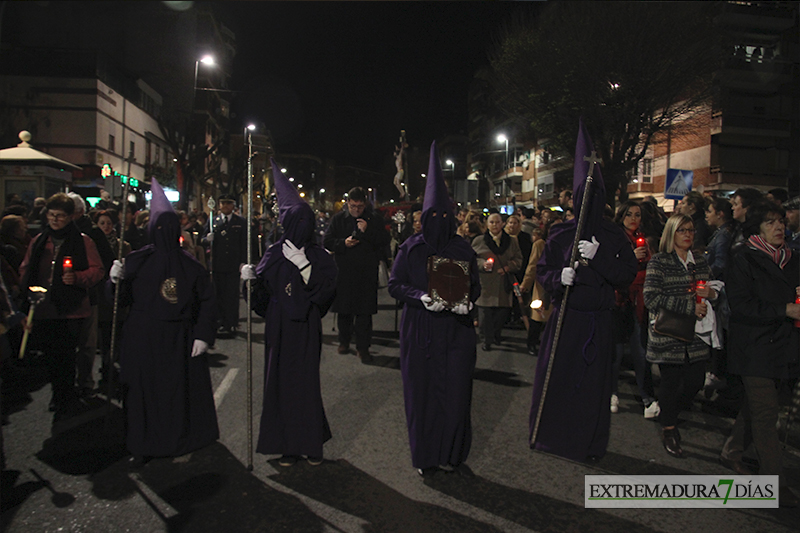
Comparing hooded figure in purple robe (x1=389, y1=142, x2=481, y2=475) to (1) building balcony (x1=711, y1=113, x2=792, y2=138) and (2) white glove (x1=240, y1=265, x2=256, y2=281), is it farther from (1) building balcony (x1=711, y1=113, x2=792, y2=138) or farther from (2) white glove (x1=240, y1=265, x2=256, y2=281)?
(1) building balcony (x1=711, y1=113, x2=792, y2=138)

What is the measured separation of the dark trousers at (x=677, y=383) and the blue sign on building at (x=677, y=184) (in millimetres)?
7401

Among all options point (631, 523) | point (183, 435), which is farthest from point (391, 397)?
point (631, 523)

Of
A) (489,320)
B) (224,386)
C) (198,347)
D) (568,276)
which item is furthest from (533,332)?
(198,347)

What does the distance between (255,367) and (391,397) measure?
199cm

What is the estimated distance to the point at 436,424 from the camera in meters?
4.29

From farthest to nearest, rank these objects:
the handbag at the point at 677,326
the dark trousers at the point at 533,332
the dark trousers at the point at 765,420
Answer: the dark trousers at the point at 533,332 → the handbag at the point at 677,326 → the dark trousers at the point at 765,420

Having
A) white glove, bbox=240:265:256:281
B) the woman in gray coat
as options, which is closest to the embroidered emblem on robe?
white glove, bbox=240:265:256:281

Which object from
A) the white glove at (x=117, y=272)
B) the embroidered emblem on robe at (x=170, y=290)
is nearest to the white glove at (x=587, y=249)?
the embroidered emblem on robe at (x=170, y=290)

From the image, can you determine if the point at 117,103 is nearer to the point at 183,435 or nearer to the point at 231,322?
the point at 231,322

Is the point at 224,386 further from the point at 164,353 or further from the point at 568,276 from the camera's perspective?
the point at 568,276

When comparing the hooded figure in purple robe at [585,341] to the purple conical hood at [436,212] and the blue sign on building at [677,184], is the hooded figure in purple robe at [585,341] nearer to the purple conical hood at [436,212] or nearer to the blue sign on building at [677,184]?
the purple conical hood at [436,212]

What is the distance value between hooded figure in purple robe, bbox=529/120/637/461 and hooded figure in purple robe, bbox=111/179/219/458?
2654 mm

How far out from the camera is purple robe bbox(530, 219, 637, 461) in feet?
14.7

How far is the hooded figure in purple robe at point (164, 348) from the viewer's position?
432cm
